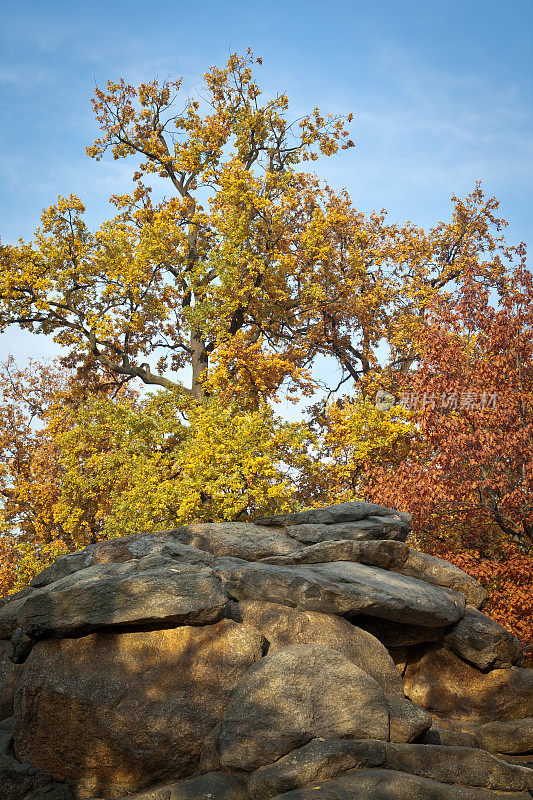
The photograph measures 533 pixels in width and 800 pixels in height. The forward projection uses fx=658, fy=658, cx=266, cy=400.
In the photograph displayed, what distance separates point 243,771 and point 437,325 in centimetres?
1165

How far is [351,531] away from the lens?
1241 cm

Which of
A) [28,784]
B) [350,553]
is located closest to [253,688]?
[28,784]

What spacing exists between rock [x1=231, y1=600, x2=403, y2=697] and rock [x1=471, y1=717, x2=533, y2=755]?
143 cm

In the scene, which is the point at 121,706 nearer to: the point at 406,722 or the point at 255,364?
the point at 406,722

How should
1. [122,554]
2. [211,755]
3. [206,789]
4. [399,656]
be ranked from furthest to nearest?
1. [122,554]
2. [399,656]
3. [211,755]
4. [206,789]

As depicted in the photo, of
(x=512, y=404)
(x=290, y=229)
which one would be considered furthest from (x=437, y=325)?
(x=290, y=229)

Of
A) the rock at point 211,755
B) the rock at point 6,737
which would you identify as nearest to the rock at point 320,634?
the rock at point 211,755

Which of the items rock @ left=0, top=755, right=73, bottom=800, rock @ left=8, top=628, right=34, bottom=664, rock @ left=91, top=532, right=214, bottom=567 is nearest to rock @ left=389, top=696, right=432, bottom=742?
rock @ left=91, top=532, right=214, bottom=567

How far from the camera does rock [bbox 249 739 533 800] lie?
6715 millimetres

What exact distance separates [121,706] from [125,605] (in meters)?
1.16

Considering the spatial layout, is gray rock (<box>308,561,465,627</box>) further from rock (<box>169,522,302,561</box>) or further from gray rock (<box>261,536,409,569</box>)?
rock (<box>169,522,302,561</box>)

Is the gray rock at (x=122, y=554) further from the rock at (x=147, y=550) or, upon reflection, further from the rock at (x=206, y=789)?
the rock at (x=206, y=789)

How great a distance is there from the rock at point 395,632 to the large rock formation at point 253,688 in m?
0.03

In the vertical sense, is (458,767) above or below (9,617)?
below
